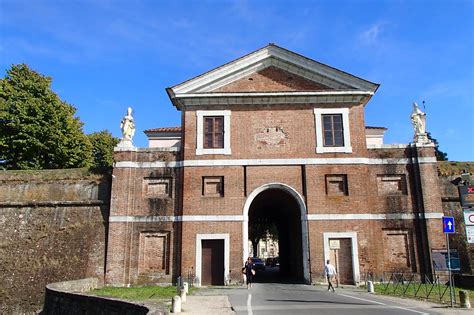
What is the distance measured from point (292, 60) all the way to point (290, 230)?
35.0ft

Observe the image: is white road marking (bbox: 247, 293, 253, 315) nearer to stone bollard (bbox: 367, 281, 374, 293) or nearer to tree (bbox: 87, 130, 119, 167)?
stone bollard (bbox: 367, 281, 374, 293)

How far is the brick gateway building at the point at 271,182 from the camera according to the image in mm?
20953

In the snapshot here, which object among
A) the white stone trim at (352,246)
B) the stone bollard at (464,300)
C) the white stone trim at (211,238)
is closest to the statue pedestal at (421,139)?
the white stone trim at (352,246)

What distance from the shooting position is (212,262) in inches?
834

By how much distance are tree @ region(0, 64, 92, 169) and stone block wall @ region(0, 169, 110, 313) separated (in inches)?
352

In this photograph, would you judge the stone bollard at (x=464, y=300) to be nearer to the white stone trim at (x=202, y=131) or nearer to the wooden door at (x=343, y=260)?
the wooden door at (x=343, y=260)

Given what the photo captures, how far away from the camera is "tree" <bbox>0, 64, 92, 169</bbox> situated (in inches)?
1248

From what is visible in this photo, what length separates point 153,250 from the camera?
70.6 ft

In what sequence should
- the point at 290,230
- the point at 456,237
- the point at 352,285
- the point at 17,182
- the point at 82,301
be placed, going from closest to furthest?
the point at 82,301 < the point at 352,285 < the point at 456,237 < the point at 17,182 < the point at 290,230

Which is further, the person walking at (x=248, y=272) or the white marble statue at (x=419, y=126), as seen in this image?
the white marble statue at (x=419, y=126)

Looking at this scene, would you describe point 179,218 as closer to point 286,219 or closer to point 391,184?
point 286,219

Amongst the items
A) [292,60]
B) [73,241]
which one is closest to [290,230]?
[292,60]

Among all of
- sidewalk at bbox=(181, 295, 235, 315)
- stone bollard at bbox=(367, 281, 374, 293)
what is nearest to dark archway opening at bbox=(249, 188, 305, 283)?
stone bollard at bbox=(367, 281, 374, 293)

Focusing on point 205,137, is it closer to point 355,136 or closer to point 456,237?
point 355,136
